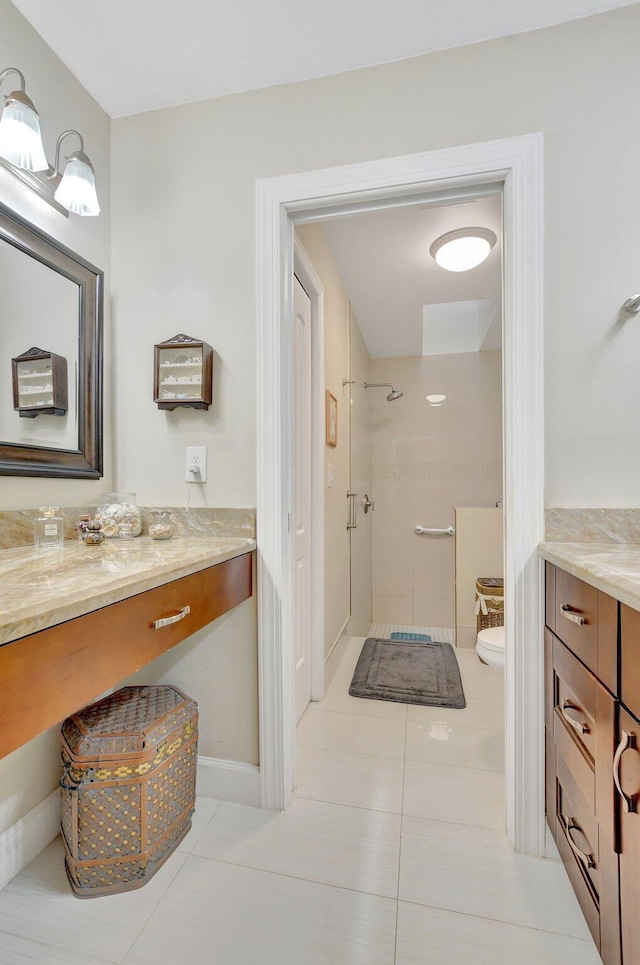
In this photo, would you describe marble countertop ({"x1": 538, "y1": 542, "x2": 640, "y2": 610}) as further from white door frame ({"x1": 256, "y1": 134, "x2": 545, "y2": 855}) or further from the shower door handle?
the shower door handle

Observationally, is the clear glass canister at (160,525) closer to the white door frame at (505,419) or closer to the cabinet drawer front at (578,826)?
the white door frame at (505,419)

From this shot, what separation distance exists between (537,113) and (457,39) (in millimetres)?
344

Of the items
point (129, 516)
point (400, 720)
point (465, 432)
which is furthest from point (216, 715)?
point (465, 432)

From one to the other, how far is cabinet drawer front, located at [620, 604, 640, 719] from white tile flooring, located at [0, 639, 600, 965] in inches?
27.5

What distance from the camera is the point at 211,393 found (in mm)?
1572

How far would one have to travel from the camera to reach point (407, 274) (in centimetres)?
285

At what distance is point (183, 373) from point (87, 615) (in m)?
0.97

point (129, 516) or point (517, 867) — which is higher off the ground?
point (129, 516)

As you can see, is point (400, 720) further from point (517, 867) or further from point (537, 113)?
point (537, 113)

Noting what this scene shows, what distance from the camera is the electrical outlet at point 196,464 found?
1.58 meters

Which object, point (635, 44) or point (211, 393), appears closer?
point (635, 44)

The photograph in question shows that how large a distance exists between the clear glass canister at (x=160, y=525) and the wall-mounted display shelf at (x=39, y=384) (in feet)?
1.46

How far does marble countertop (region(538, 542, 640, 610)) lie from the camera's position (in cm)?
78

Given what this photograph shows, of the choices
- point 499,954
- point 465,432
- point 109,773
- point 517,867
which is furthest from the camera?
point 465,432
